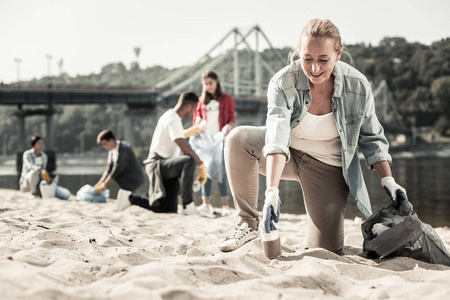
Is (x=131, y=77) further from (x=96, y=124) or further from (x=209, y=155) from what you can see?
(x=209, y=155)

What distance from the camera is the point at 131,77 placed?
82.4m

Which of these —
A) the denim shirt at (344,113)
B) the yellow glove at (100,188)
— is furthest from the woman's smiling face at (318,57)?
the yellow glove at (100,188)

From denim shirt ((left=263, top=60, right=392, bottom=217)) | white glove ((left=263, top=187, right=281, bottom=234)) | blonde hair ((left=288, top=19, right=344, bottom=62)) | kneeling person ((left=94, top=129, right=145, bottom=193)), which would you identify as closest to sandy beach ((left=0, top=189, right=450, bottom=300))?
white glove ((left=263, top=187, right=281, bottom=234))

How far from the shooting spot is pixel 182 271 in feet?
6.72

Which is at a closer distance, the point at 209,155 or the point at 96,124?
the point at 209,155

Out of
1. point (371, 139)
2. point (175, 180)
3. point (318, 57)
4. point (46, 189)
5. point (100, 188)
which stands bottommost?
Answer: point (46, 189)

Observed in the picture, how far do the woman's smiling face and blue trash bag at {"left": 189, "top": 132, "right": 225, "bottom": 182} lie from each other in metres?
3.40

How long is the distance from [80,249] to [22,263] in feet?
1.87

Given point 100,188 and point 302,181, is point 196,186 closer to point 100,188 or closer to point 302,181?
point 100,188

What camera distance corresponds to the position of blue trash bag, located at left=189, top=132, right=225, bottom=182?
6031mm

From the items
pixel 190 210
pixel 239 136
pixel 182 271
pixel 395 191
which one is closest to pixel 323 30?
pixel 239 136

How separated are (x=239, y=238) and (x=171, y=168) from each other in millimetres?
2596

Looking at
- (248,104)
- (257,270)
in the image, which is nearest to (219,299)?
(257,270)

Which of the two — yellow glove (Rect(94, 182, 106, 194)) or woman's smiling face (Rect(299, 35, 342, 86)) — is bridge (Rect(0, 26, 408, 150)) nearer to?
yellow glove (Rect(94, 182, 106, 194))
